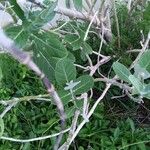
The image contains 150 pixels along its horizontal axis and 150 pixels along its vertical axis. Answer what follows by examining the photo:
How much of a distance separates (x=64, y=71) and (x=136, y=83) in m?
0.11

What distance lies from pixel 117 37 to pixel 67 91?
2.00 feet

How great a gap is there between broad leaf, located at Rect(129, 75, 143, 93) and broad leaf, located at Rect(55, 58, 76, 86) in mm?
89

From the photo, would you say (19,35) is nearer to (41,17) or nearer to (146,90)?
(41,17)

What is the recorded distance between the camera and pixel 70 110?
0.68 meters

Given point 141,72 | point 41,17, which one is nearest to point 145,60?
point 141,72

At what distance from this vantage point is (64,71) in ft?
1.87

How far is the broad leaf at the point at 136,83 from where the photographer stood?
1.73 ft

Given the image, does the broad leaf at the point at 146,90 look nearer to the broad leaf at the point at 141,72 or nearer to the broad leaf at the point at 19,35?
the broad leaf at the point at 141,72

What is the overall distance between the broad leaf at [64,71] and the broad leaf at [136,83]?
0.09 metres

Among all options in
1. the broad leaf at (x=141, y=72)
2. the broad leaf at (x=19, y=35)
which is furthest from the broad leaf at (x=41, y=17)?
the broad leaf at (x=141, y=72)

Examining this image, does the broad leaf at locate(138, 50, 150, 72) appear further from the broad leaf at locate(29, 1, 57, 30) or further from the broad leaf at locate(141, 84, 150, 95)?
the broad leaf at locate(29, 1, 57, 30)

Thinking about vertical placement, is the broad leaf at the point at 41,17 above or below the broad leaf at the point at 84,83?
above

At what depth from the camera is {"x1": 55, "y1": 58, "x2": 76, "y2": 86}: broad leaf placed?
557mm

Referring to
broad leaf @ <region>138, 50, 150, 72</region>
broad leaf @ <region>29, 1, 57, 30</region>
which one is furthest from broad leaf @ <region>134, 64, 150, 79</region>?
broad leaf @ <region>29, 1, 57, 30</region>
